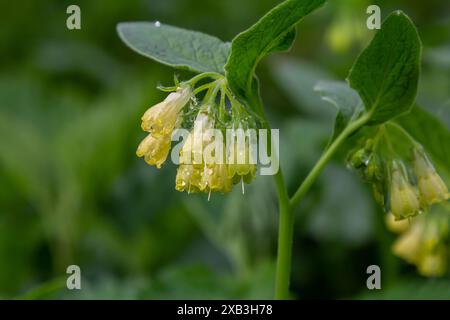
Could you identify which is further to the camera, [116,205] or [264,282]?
[116,205]

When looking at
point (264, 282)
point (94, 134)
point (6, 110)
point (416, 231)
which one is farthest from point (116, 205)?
point (416, 231)

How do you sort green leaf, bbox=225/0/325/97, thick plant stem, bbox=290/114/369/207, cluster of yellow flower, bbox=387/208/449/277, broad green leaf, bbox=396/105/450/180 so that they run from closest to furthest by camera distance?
green leaf, bbox=225/0/325/97, thick plant stem, bbox=290/114/369/207, broad green leaf, bbox=396/105/450/180, cluster of yellow flower, bbox=387/208/449/277

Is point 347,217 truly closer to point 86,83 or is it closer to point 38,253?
point 38,253

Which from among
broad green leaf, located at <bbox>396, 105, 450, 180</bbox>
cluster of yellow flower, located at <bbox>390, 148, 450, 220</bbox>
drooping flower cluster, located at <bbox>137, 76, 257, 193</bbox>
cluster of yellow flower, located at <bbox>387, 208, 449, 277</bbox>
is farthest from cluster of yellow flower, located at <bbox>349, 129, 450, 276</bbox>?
cluster of yellow flower, located at <bbox>387, 208, 449, 277</bbox>

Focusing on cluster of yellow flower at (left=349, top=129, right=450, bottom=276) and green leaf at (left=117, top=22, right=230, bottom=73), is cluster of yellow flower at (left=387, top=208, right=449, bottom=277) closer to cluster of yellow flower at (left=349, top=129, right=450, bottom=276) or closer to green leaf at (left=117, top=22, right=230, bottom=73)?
cluster of yellow flower at (left=349, top=129, right=450, bottom=276)

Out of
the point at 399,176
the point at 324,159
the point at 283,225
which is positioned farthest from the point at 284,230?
the point at 399,176
